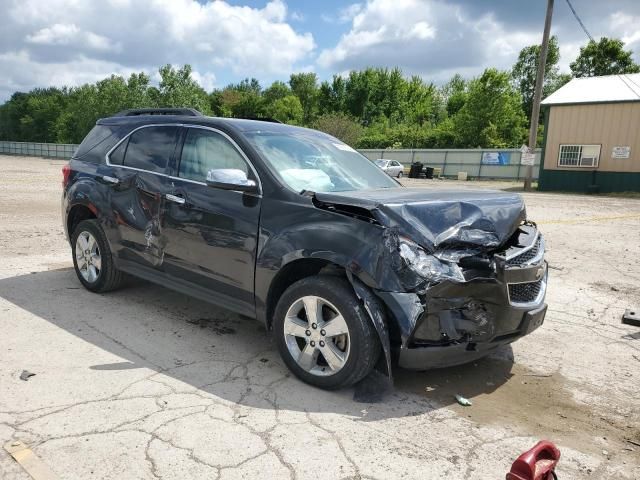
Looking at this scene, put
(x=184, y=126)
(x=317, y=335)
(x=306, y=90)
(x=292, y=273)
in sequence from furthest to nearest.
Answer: (x=306, y=90), (x=184, y=126), (x=292, y=273), (x=317, y=335)

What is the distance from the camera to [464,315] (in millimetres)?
3271

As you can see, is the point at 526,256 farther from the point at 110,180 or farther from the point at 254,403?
the point at 110,180

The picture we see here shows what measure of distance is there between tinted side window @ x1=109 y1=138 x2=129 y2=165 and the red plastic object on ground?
14.5 feet

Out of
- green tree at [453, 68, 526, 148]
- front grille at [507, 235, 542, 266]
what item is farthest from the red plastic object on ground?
green tree at [453, 68, 526, 148]

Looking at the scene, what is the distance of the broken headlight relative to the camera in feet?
10.3

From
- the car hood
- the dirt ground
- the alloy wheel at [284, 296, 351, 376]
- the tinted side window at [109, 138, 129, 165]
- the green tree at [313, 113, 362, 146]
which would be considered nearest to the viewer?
the dirt ground

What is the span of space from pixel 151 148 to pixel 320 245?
2332 mm

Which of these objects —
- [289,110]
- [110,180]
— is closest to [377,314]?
[110,180]

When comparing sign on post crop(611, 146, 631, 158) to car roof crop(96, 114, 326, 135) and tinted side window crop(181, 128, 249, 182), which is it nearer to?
car roof crop(96, 114, 326, 135)

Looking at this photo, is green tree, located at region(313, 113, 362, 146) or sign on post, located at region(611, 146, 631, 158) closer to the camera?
sign on post, located at region(611, 146, 631, 158)

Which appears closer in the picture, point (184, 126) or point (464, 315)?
point (464, 315)

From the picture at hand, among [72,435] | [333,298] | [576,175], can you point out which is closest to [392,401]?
[333,298]

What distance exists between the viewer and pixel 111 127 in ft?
18.1

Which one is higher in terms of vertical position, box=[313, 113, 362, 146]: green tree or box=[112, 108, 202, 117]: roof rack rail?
box=[313, 113, 362, 146]: green tree
